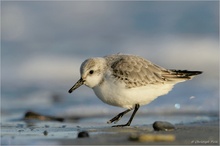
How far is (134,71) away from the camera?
27.4 ft

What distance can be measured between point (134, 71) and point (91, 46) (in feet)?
36.1

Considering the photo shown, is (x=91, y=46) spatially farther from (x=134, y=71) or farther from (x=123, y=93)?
(x=123, y=93)

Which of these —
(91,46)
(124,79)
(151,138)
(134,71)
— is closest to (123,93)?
(124,79)

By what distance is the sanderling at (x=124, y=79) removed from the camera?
8125 millimetres

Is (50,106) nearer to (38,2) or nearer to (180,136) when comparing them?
(180,136)

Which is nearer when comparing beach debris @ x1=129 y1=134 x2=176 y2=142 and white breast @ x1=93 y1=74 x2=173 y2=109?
beach debris @ x1=129 y1=134 x2=176 y2=142

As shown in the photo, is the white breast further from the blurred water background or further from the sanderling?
the blurred water background

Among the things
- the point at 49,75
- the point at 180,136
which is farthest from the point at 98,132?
the point at 49,75

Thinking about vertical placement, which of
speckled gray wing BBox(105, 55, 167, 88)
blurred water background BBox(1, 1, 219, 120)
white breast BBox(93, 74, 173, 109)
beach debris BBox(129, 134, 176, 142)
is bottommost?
beach debris BBox(129, 134, 176, 142)

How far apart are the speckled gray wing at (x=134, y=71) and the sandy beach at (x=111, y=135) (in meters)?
0.64

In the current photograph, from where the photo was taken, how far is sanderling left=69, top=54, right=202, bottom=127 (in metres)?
8.12

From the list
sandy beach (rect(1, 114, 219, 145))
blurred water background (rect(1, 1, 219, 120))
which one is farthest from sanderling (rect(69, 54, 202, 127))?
blurred water background (rect(1, 1, 219, 120))

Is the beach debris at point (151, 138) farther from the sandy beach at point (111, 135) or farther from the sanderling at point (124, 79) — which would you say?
the sanderling at point (124, 79)

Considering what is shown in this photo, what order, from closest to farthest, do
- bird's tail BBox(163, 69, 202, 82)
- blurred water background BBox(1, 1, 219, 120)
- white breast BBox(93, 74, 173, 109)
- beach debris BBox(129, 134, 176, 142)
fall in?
beach debris BBox(129, 134, 176, 142) → white breast BBox(93, 74, 173, 109) → bird's tail BBox(163, 69, 202, 82) → blurred water background BBox(1, 1, 219, 120)
